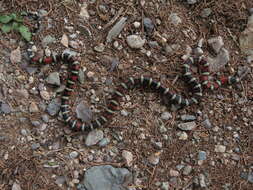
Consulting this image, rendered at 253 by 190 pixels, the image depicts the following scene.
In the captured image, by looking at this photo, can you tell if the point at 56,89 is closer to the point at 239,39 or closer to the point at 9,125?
the point at 9,125

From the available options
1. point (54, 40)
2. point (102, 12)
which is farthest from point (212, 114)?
point (54, 40)

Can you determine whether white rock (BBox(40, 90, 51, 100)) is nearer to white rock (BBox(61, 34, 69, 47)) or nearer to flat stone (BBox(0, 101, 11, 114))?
flat stone (BBox(0, 101, 11, 114))

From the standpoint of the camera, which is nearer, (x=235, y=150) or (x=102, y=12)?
(x=235, y=150)

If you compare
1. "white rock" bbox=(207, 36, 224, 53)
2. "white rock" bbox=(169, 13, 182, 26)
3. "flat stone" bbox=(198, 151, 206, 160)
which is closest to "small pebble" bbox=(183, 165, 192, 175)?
"flat stone" bbox=(198, 151, 206, 160)

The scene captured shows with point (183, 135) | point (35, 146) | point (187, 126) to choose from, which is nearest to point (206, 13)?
point (187, 126)

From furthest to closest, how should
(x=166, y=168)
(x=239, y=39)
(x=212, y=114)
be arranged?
1. (x=239, y=39)
2. (x=212, y=114)
3. (x=166, y=168)

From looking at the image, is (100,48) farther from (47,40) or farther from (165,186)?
(165,186)
